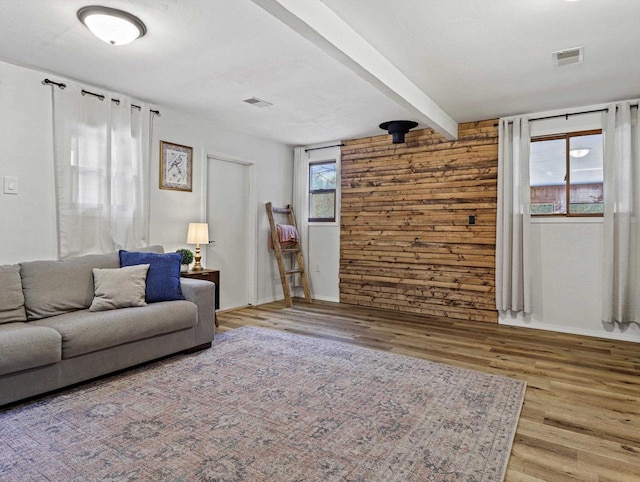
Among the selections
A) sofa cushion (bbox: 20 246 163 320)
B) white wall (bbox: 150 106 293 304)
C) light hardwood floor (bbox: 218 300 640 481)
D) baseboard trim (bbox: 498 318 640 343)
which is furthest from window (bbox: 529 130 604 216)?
sofa cushion (bbox: 20 246 163 320)

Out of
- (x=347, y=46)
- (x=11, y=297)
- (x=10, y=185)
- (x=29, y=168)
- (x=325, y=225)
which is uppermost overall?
(x=347, y=46)

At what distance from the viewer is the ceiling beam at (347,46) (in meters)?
1.95

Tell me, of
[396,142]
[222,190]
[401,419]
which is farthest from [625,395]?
[222,190]

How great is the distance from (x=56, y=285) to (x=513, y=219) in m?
4.43

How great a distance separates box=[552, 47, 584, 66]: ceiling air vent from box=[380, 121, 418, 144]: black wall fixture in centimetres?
179

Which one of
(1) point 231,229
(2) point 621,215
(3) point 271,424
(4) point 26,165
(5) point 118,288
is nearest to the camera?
(3) point 271,424

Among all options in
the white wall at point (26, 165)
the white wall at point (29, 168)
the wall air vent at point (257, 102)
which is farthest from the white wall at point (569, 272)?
the white wall at point (26, 165)

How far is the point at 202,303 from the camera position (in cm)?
329

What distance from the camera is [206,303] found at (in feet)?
10.9

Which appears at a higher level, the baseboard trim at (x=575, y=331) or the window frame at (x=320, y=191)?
the window frame at (x=320, y=191)

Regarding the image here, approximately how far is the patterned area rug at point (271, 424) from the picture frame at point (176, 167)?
2.09 metres

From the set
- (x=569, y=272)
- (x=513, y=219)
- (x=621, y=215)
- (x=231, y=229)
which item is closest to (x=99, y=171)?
(x=231, y=229)

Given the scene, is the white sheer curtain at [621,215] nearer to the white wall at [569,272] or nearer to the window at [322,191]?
the white wall at [569,272]

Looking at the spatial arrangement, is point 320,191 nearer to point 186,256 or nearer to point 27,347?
point 186,256
